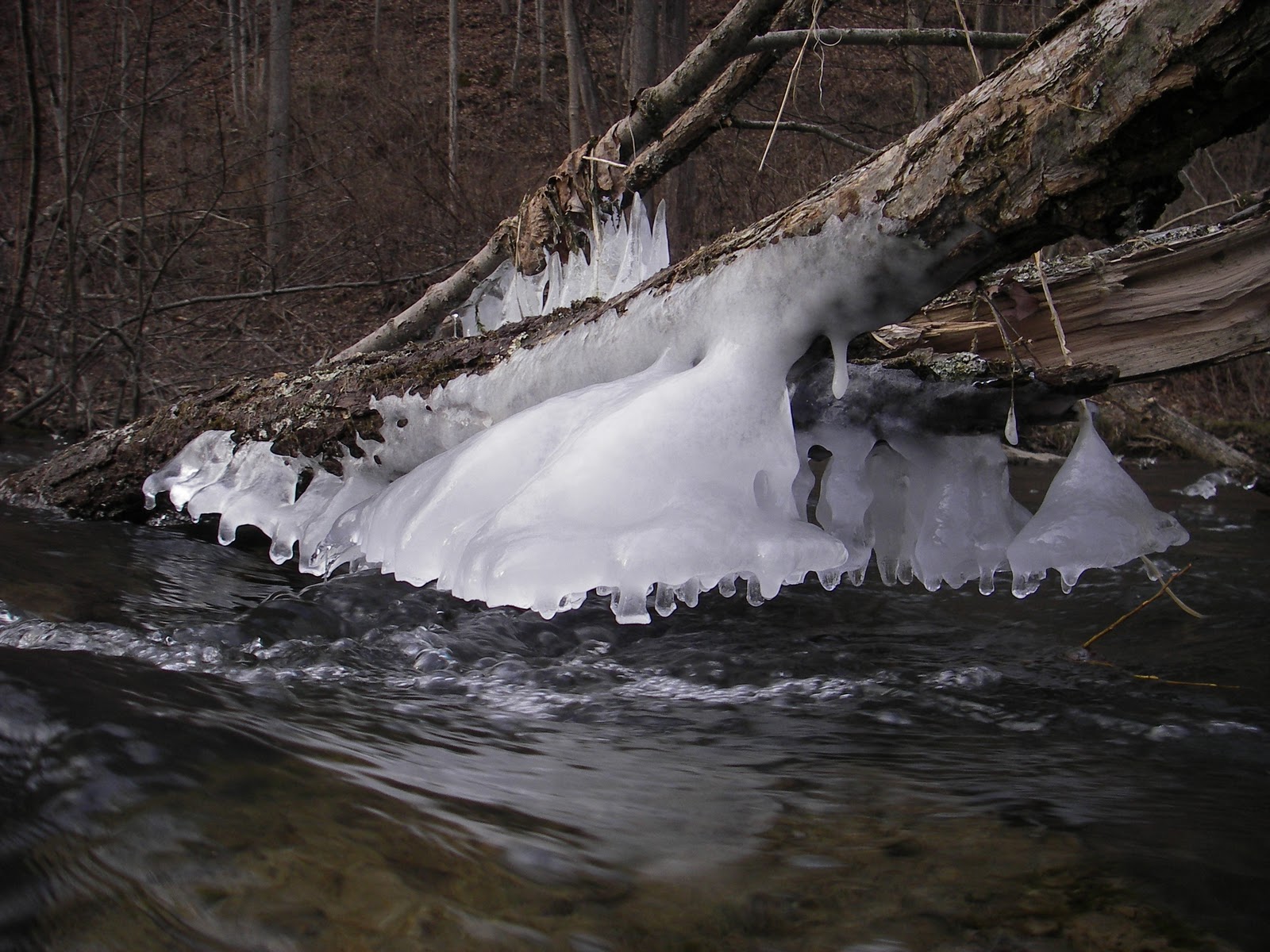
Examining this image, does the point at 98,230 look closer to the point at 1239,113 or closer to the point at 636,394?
the point at 636,394

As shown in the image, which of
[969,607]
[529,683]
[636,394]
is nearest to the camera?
[636,394]

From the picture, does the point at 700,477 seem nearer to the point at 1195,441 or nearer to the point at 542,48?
the point at 1195,441

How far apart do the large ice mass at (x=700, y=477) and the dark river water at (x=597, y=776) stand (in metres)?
0.35

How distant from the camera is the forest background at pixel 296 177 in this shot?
6.65 meters

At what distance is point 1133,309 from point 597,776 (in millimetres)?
2094

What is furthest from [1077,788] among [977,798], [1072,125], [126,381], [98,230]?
[98,230]

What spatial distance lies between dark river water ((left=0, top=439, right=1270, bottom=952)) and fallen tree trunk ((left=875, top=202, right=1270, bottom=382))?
3.27ft

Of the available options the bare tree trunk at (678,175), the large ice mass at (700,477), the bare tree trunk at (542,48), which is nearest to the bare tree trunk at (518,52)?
the bare tree trunk at (542,48)

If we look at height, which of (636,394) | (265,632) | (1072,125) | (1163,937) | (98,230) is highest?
(98,230)

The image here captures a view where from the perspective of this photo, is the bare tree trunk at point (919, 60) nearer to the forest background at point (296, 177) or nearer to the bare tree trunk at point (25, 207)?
the forest background at point (296, 177)

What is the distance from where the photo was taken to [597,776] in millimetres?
2066

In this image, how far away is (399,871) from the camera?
1.46m

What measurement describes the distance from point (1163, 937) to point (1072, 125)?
142cm

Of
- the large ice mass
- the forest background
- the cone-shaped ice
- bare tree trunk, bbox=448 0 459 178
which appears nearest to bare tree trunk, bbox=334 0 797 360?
the forest background
